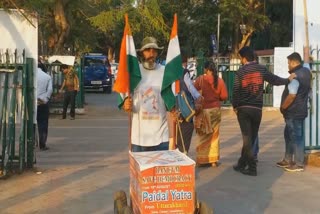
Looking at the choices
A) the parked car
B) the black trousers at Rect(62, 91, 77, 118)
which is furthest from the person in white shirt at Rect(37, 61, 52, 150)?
the parked car

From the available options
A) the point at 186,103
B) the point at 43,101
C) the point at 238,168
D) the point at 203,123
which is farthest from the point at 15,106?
the point at 238,168

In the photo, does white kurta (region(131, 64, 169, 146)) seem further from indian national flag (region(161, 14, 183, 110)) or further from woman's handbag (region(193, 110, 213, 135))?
woman's handbag (region(193, 110, 213, 135))

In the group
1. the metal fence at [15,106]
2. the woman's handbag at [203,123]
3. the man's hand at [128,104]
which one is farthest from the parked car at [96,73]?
the man's hand at [128,104]

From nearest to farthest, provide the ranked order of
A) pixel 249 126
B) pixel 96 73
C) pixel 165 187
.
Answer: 1. pixel 165 187
2. pixel 249 126
3. pixel 96 73

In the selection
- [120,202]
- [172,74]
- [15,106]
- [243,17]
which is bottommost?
[120,202]

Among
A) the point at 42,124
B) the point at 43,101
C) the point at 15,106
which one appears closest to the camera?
the point at 15,106

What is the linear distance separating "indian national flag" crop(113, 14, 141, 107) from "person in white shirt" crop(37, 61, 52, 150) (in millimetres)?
5385

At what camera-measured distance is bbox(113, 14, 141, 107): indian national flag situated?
614cm

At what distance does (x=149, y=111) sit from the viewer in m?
6.36

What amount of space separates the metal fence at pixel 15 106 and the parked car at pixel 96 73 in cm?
2493

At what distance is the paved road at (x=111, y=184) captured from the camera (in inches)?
282

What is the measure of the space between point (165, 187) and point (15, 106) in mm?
4057

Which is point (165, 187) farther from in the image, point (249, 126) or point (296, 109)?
point (296, 109)

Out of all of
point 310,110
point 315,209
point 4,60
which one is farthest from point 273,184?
point 4,60
